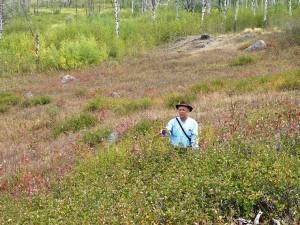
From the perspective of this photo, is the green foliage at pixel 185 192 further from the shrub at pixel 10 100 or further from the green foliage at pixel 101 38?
the green foliage at pixel 101 38

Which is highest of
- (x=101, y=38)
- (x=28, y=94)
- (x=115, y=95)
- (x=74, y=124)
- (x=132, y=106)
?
(x=101, y=38)

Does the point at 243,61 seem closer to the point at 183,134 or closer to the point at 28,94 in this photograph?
the point at 28,94

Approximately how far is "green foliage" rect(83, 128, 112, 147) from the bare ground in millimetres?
369

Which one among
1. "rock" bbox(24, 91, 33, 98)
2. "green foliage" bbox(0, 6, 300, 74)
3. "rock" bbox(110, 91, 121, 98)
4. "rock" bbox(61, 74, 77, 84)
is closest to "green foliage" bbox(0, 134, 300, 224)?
"rock" bbox(110, 91, 121, 98)

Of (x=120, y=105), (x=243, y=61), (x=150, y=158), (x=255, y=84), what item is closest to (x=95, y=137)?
(x=150, y=158)

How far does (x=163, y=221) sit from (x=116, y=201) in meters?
1.16

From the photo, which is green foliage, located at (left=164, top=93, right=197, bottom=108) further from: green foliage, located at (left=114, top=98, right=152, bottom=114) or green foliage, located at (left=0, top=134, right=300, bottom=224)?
green foliage, located at (left=0, top=134, right=300, bottom=224)

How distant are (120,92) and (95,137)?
27.9ft

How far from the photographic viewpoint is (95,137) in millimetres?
11398

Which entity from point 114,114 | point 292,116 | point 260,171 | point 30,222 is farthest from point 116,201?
point 114,114

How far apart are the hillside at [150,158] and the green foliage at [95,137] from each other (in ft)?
0.11

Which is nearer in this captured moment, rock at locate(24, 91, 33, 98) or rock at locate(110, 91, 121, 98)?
rock at locate(110, 91, 121, 98)

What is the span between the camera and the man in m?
7.94

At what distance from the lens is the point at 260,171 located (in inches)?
237
